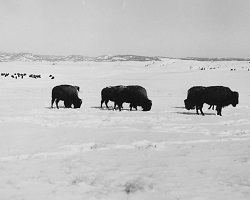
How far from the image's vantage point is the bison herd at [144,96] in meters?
17.3

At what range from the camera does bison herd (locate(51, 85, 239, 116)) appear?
17312 mm

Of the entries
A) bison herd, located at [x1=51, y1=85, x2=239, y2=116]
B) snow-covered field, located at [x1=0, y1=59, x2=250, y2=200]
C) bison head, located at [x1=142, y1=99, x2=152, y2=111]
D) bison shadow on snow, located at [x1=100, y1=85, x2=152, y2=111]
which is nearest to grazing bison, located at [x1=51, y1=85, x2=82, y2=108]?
bison herd, located at [x1=51, y1=85, x2=239, y2=116]

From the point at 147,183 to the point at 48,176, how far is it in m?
2.06

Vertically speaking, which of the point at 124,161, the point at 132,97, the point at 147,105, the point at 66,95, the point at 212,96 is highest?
the point at 212,96

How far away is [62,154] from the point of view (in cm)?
796

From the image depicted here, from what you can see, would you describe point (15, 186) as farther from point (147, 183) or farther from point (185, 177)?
point (185, 177)

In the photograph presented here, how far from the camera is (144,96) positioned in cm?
1958

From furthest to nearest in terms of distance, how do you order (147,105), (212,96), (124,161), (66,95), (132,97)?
(66,95) → (132,97) → (147,105) → (212,96) → (124,161)

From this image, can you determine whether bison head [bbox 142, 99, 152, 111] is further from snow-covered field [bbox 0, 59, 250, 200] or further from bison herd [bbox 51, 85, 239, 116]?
snow-covered field [bbox 0, 59, 250, 200]

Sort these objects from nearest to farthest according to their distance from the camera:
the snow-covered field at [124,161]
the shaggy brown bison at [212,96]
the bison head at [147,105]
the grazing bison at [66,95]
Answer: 1. the snow-covered field at [124,161]
2. the shaggy brown bison at [212,96]
3. the bison head at [147,105]
4. the grazing bison at [66,95]

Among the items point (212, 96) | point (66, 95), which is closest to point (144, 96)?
point (212, 96)

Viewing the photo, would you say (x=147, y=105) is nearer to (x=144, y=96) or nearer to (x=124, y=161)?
(x=144, y=96)

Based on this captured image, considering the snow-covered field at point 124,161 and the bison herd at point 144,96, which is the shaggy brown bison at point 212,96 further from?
the snow-covered field at point 124,161

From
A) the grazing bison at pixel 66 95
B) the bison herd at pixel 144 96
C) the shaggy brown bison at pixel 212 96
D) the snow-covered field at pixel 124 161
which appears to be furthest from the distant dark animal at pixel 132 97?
the snow-covered field at pixel 124 161
